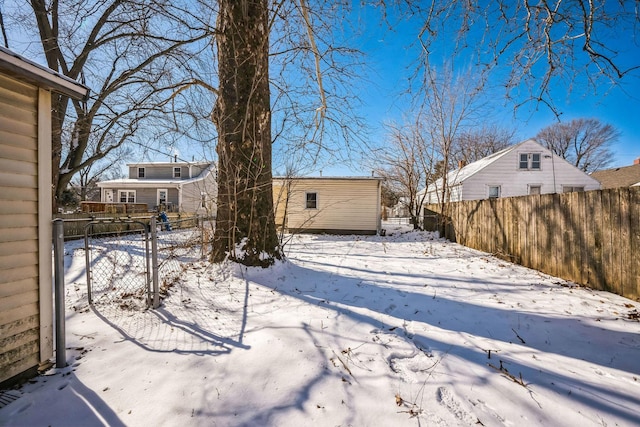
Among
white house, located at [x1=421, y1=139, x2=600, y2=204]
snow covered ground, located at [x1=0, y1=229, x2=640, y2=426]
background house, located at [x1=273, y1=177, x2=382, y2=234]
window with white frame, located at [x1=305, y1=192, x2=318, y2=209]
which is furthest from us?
white house, located at [x1=421, y1=139, x2=600, y2=204]

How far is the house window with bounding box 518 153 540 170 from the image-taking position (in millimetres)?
17016

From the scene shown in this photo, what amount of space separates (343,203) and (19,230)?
487 inches

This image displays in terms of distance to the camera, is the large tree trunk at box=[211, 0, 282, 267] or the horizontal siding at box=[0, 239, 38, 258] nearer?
the horizontal siding at box=[0, 239, 38, 258]

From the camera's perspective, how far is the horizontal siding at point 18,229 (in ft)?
6.68

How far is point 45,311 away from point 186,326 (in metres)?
1.16

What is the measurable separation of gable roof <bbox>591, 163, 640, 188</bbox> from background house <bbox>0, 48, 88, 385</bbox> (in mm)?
30819

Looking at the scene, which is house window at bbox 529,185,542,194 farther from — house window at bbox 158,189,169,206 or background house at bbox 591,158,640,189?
house window at bbox 158,189,169,206

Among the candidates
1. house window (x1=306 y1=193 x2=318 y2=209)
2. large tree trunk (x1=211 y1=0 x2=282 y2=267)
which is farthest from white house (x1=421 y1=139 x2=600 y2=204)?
large tree trunk (x1=211 y1=0 x2=282 y2=267)

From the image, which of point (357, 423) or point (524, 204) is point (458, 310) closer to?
point (357, 423)

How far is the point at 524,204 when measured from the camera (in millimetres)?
6102

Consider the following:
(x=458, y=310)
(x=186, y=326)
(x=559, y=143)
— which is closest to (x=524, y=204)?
(x=458, y=310)

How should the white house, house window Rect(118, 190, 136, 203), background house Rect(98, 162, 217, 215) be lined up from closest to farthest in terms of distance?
the white house < background house Rect(98, 162, 217, 215) < house window Rect(118, 190, 136, 203)

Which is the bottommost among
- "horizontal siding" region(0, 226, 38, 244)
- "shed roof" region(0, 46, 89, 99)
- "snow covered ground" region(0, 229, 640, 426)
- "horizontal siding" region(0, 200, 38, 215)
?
"snow covered ground" region(0, 229, 640, 426)

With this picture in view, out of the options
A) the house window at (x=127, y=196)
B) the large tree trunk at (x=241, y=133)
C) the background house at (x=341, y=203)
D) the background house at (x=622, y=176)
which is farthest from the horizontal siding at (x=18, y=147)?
the background house at (x=622, y=176)
